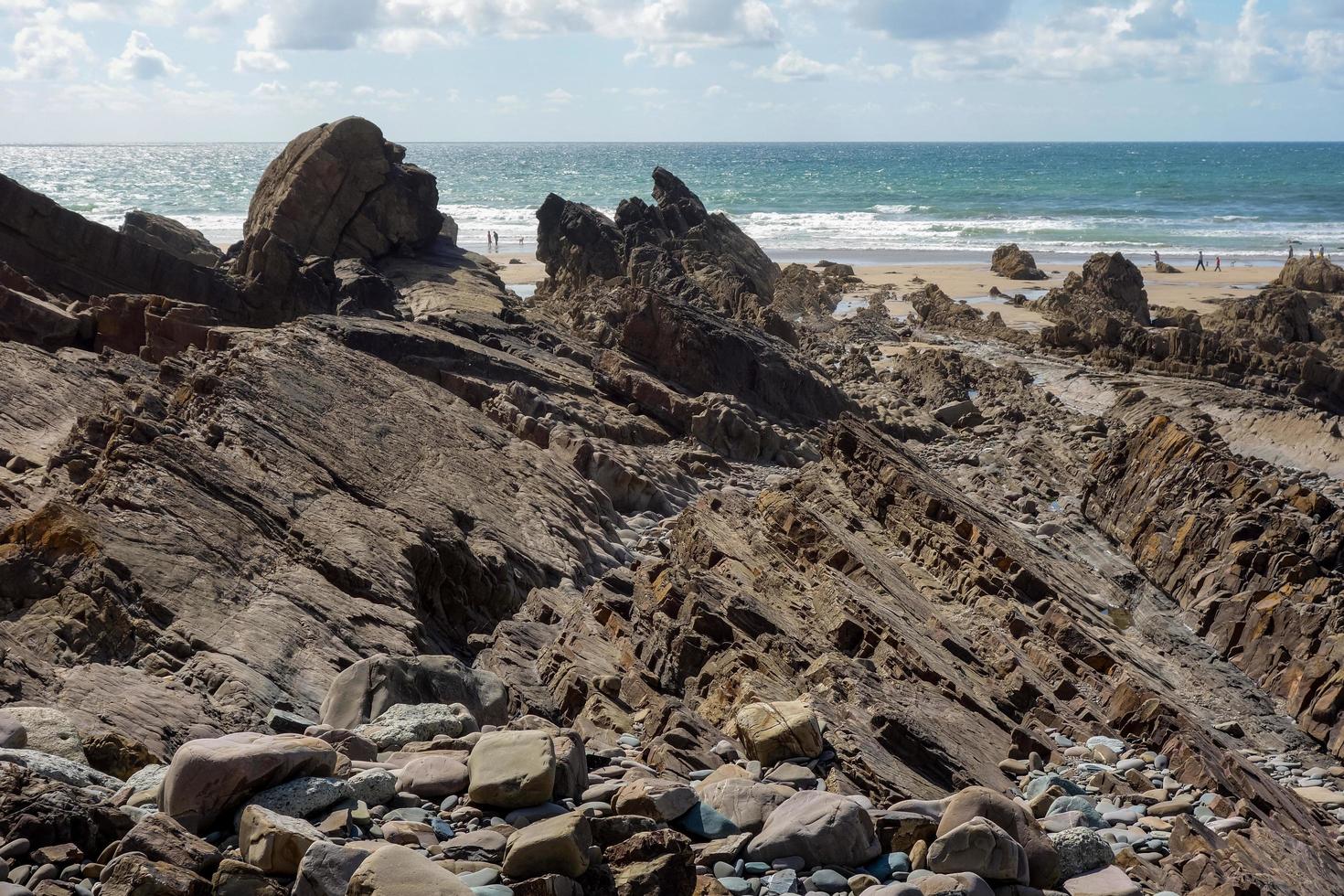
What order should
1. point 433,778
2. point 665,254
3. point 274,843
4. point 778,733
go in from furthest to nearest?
point 665,254, point 778,733, point 433,778, point 274,843

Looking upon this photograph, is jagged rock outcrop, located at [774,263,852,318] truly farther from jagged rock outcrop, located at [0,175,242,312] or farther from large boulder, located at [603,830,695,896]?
large boulder, located at [603,830,695,896]

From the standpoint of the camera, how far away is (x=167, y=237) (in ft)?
125

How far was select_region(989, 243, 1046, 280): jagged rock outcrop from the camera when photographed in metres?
60.1

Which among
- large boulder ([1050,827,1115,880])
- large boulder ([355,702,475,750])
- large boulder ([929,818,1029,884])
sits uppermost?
large boulder ([355,702,475,750])

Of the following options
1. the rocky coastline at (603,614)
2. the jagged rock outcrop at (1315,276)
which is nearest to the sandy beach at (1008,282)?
the jagged rock outcrop at (1315,276)

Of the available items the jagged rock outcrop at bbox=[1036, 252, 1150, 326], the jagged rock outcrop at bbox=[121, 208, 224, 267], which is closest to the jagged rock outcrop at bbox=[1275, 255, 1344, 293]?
the jagged rock outcrop at bbox=[1036, 252, 1150, 326]

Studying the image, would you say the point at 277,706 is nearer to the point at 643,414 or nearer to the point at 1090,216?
the point at 643,414

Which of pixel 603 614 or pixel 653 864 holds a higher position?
pixel 653 864

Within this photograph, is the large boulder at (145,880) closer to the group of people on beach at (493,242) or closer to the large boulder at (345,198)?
the large boulder at (345,198)

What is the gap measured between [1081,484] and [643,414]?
8806 mm

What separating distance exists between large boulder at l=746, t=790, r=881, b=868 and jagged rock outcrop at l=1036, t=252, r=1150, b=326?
124 feet

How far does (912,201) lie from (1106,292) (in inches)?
2920

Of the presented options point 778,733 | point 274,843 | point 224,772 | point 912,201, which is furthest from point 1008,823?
point 912,201

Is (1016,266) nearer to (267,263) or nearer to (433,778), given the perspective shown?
(267,263)
